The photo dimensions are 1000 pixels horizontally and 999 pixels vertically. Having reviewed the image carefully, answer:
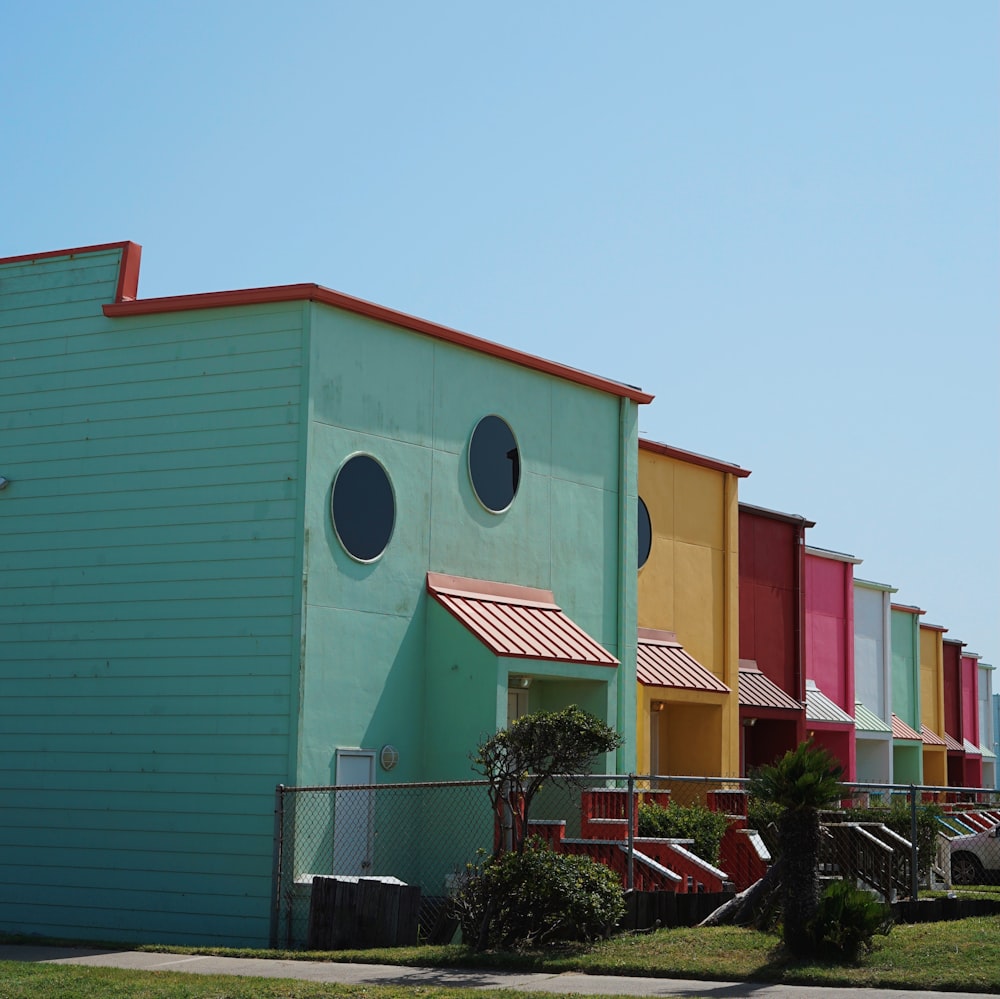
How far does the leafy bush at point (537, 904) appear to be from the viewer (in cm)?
1412

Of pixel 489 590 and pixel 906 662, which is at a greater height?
pixel 906 662

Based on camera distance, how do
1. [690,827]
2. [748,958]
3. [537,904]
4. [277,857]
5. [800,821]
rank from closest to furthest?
[748,958], [800,821], [537,904], [277,857], [690,827]

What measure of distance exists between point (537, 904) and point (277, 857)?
11.8 feet

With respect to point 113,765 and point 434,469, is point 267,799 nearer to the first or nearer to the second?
point 113,765

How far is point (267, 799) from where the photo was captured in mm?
16828

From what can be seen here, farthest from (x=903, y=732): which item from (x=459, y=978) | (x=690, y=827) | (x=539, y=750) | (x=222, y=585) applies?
(x=459, y=978)

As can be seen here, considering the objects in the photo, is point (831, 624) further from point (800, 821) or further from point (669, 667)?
point (800, 821)

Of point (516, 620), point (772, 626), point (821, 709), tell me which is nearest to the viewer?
point (516, 620)

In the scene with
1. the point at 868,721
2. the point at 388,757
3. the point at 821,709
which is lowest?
the point at 388,757

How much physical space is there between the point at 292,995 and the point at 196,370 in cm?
865

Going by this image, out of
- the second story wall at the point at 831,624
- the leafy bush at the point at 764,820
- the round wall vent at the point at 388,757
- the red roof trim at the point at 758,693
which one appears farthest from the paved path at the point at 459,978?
the second story wall at the point at 831,624

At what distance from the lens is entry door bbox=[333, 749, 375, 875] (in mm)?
17156

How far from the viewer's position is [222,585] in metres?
17.5

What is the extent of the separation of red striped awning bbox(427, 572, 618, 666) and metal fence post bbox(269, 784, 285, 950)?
10.3 feet
